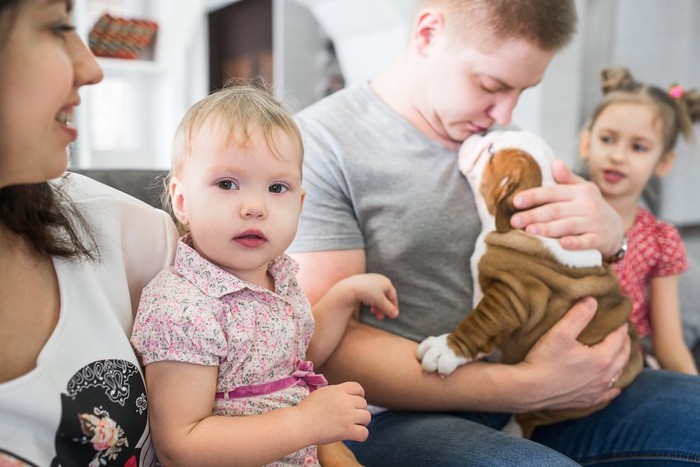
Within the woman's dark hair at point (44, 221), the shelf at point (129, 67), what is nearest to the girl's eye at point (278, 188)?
the woman's dark hair at point (44, 221)

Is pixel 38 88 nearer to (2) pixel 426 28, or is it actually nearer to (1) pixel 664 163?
(2) pixel 426 28

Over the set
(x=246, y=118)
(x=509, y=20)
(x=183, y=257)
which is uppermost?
(x=509, y=20)

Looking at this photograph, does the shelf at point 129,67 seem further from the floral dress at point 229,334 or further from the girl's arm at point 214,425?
the girl's arm at point 214,425

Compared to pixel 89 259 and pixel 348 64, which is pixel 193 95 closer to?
pixel 348 64

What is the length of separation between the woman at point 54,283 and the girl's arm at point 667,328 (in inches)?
53.3

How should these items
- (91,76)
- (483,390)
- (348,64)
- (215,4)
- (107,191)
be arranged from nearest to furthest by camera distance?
1. (91,76)
2. (107,191)
3. (483,390)
4. (348,64)
5. (215,4)

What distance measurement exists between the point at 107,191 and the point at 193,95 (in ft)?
12.4

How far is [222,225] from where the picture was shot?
2.65 feet

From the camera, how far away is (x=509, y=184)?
1.15 meters

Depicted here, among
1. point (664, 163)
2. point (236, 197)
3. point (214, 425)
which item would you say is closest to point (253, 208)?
point (236, 197)

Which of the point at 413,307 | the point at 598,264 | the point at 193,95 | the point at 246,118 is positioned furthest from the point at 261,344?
the point at 193,95

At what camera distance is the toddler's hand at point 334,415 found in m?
0.77

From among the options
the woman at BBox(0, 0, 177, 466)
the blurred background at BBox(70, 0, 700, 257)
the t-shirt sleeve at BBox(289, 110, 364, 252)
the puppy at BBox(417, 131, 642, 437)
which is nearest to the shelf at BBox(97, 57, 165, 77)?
the blurred background at BBox(70, 0, 700, 257)

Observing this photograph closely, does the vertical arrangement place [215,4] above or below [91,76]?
above
